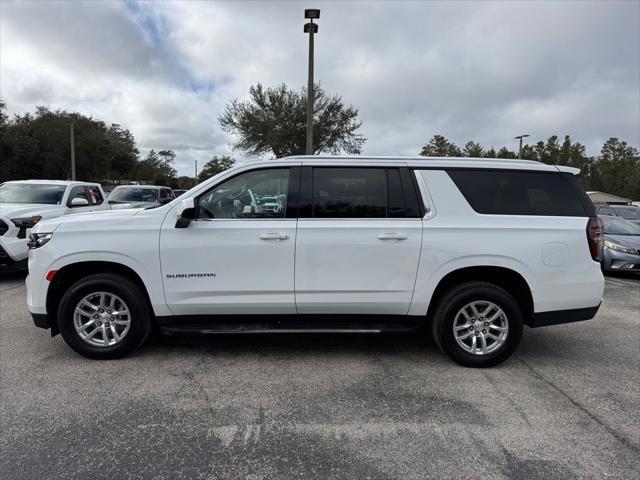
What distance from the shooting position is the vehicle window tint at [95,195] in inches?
391

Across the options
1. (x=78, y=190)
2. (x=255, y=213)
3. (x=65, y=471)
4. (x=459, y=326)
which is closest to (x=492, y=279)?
(x=459, y=326)

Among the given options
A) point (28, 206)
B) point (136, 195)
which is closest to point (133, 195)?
point (136, 195)

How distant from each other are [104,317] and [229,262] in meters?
1.32

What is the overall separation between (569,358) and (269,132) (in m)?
23.2

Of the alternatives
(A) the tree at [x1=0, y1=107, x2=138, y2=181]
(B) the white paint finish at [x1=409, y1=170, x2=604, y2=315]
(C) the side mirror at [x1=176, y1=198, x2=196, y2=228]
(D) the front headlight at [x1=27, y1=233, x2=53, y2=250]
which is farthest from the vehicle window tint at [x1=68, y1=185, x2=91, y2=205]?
(A) the tree at [x1=0, y1=107, x2=138, y2=181]

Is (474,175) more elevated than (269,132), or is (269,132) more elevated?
(269,132)

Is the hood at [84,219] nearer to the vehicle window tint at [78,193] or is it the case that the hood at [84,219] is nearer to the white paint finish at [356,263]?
the white paint finish at [356,263]

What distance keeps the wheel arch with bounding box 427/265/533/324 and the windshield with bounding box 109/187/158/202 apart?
1261cm

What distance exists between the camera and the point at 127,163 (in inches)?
2648

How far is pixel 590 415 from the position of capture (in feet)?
10.9

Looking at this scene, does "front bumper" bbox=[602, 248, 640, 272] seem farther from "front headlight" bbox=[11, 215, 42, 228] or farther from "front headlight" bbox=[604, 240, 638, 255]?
"front headlight" bbox=[11, 215, 42, 228]

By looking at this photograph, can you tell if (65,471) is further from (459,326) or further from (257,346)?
(459,326)

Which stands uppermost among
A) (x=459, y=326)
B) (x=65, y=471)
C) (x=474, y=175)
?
(x=474, y=175)

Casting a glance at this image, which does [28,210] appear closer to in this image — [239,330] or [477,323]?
[239,330]
